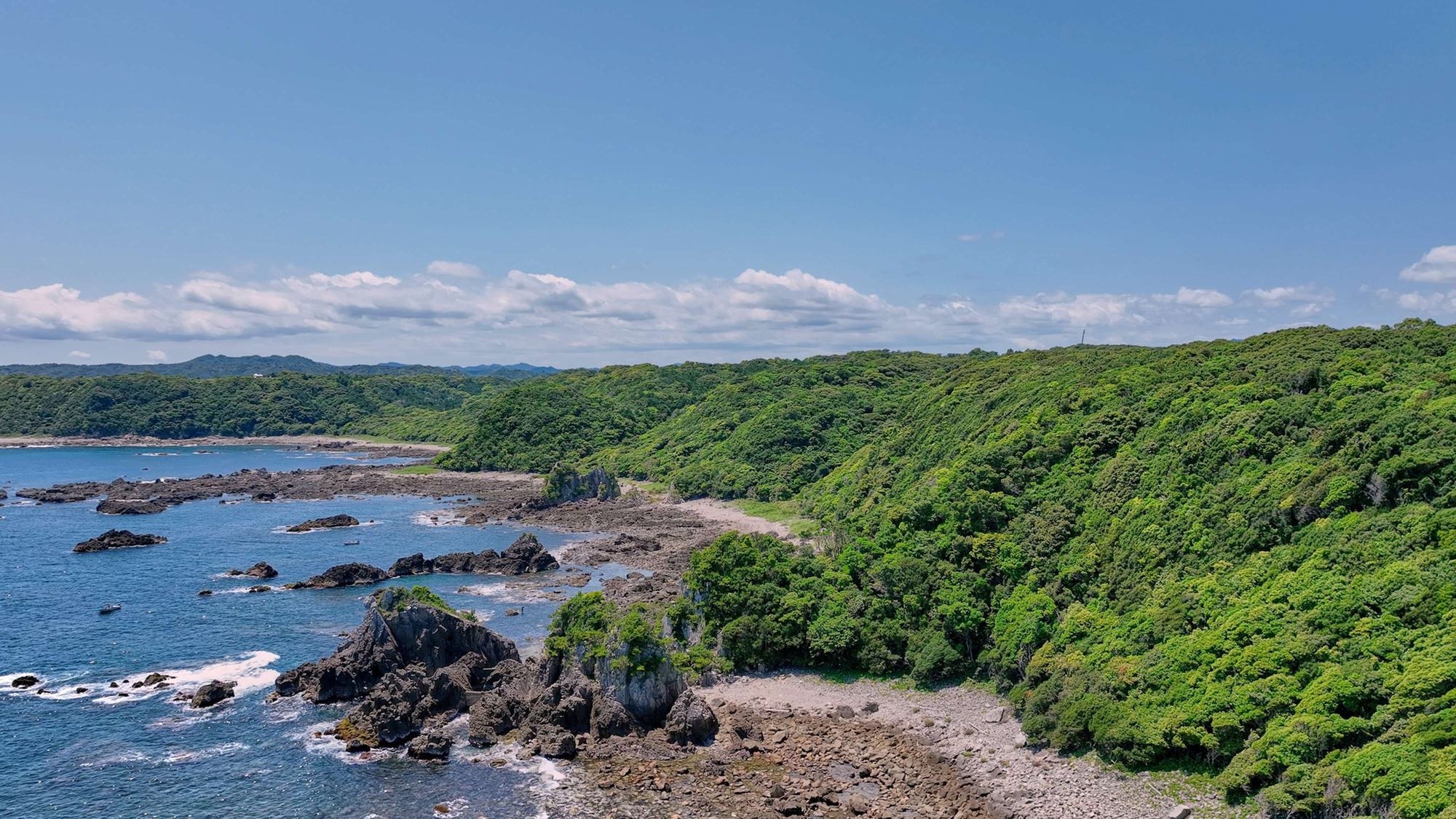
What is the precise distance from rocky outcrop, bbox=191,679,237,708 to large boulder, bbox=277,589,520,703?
2890 mm

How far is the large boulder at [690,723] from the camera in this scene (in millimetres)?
48062

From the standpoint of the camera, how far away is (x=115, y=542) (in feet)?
327

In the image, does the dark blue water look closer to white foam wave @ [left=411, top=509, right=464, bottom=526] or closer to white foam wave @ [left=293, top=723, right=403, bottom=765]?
white foam wave @ [left=293, top=723, right=403, bottom=765]

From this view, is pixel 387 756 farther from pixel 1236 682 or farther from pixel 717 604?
pixel 1236 682

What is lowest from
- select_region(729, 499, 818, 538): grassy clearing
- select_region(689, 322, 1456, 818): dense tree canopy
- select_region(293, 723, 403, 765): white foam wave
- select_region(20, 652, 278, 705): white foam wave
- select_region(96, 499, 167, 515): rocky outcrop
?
select_region(293, 723, 403, 765): white foam wave

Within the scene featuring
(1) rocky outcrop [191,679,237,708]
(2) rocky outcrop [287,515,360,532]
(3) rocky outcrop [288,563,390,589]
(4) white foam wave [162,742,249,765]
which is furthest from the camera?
(2) rocky outcrop [287,515,360,532]

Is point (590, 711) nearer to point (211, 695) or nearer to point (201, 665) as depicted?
point (211, 695)

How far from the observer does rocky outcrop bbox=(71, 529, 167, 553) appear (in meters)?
97.9

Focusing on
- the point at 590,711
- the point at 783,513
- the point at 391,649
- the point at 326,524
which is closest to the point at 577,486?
the point at 326,524

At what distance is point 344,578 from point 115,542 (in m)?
36.1

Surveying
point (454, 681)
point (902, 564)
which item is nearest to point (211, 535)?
point (454, 681)

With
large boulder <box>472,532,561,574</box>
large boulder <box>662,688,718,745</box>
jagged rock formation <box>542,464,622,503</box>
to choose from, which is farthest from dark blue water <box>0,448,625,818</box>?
jagged rock formation <box>542,464,622,503</box>

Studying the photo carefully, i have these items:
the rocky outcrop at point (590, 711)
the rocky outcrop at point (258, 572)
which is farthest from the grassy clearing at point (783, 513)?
the rocky outcrop at point (258, 572)

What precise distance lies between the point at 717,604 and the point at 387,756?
23128mm
